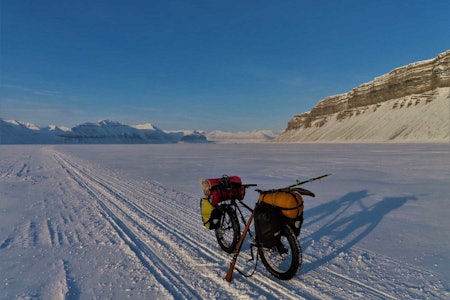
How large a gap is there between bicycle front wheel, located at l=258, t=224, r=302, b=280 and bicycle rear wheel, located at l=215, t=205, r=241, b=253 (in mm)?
697

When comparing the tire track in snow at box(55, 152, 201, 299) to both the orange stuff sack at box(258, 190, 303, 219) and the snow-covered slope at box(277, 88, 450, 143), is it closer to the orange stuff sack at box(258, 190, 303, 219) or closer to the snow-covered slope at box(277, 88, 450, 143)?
the orange stuff sack at box(258, 190, 303, 219)

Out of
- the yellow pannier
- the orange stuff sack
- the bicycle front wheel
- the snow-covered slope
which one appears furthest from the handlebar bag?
the snow-covered slope

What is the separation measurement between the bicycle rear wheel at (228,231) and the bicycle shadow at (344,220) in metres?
1.27

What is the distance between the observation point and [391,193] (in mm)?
10430

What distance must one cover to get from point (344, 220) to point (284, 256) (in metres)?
3.52

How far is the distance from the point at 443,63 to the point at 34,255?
158 m

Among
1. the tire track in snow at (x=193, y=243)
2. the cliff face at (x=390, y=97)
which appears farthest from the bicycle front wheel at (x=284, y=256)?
the cliff face at (x=390, y=97)

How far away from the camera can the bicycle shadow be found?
18.6ft

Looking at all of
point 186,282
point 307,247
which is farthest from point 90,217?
point 307,247

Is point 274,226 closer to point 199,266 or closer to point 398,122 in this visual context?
point 199,266

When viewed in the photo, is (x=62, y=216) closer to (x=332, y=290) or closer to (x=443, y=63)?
(x=332, y=290)

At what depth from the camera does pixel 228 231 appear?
17.8ft

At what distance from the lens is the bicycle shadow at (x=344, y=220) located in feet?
18.6

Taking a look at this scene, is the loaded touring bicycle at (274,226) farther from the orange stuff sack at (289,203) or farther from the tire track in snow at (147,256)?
the tire track in snow at (147,256)
